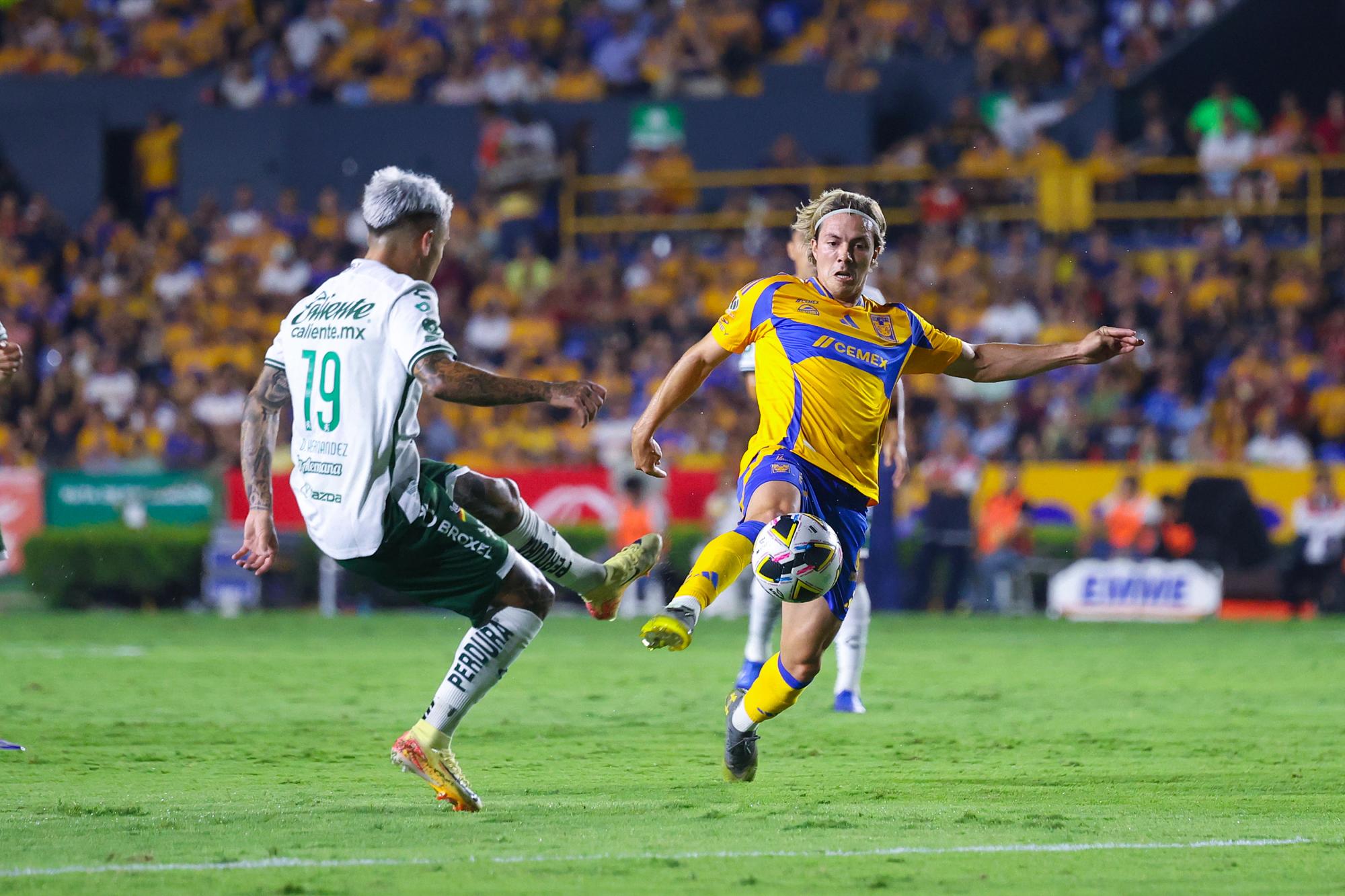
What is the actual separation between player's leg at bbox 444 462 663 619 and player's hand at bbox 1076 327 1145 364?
76.6 inches

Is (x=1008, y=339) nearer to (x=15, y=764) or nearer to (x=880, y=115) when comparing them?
(x=880, y=115)

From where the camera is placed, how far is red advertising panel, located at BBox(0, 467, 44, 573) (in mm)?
22453

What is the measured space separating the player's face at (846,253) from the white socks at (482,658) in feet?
6.44

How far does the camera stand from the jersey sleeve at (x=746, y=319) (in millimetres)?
7602

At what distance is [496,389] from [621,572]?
154cm

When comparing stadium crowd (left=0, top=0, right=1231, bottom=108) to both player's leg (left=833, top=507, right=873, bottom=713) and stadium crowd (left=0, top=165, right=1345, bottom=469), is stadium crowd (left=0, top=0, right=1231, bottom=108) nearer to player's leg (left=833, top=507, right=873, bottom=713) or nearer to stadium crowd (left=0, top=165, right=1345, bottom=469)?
stadium crowd (left=0, top=165, right=1345, bottom=469)

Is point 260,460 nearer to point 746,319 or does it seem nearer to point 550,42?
point 746,319

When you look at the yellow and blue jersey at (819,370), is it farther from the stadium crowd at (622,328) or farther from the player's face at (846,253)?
the stadium crowd at (622,328)

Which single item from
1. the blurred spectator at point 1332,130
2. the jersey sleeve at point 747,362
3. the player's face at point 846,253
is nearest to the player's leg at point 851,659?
the jersey sleeve at point 747,362

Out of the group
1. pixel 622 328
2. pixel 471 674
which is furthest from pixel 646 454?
pixel 622 328

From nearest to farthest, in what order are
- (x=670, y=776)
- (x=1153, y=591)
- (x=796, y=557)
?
1. (x=796, y=557)
2. (x=670, y=776)
3. (x=1153, y=591)

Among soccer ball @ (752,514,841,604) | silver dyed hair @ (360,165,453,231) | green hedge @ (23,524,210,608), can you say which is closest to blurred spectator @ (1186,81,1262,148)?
green hedge @ (23,524,210,608)

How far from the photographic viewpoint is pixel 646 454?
7473 mm

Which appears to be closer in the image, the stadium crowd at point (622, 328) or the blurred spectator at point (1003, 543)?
the blurred spectator at point (1003, 543)
